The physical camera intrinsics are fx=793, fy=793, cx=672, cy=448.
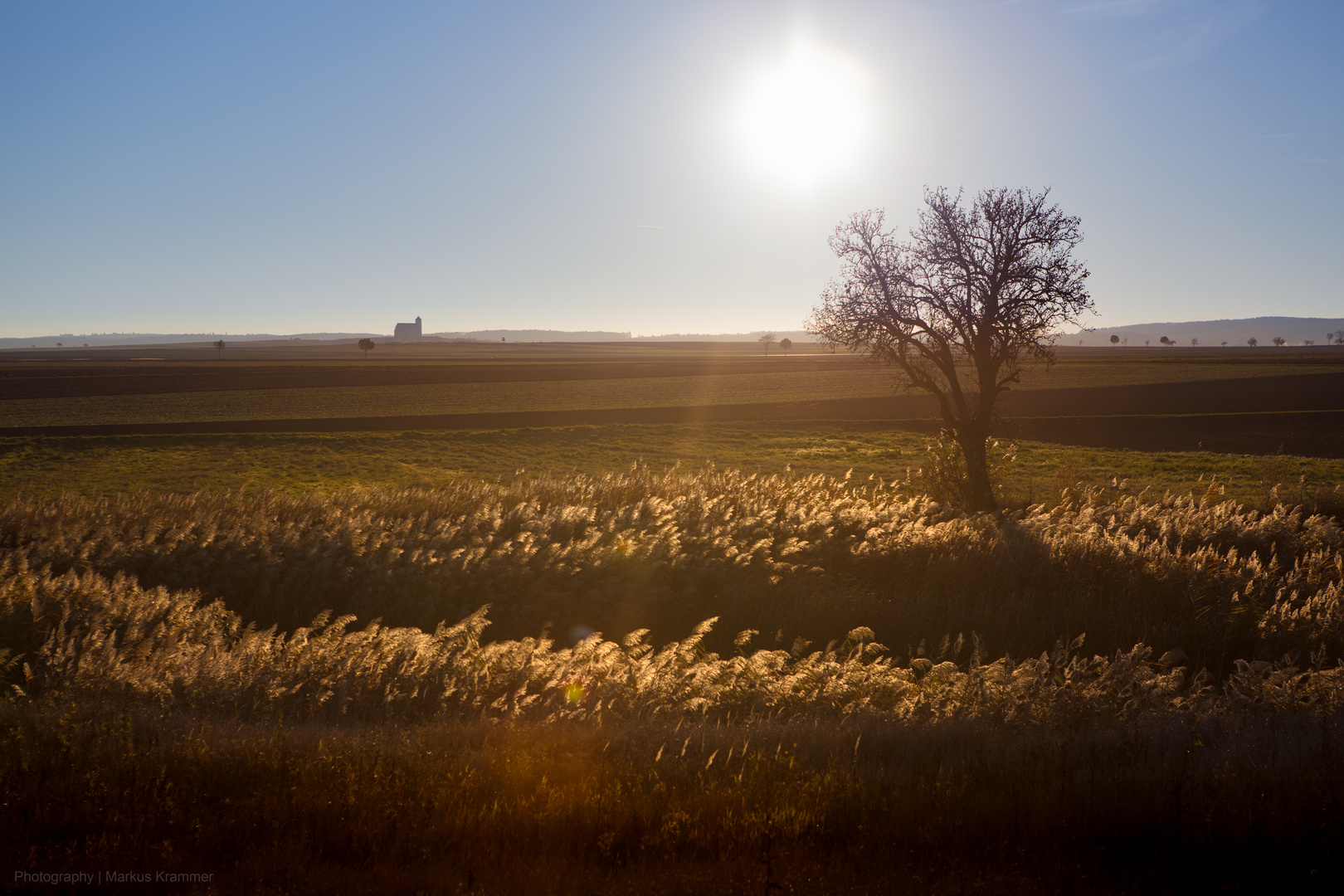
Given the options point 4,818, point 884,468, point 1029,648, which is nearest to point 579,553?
point 1029,648

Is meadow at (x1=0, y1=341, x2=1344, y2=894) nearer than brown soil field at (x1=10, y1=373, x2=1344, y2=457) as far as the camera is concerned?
Yes

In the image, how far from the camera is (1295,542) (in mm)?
15797

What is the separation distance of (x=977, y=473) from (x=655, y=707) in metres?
15.6

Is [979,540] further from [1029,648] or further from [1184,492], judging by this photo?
[1184,492]

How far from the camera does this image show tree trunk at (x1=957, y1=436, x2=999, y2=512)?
811 inches

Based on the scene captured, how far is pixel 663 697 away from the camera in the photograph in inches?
302

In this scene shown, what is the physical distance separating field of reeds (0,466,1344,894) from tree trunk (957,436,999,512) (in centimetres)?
497

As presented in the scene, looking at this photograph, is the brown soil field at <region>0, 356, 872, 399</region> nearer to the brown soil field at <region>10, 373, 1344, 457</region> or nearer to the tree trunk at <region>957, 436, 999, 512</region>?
the brown soil field at <region>10, 373, 1344, 457</region>

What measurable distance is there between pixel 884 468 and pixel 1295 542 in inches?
619

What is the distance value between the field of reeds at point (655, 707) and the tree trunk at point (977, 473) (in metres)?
4.97

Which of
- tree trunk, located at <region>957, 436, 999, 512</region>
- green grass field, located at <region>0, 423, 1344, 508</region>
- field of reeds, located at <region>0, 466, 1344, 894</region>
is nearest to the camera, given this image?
field of reeds, located at <region>0, 466, 1344, 894</region>

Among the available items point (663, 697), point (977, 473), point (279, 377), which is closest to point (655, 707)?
point (663, 697)

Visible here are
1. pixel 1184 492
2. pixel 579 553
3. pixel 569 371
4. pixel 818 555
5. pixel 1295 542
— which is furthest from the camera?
pixel 569 371

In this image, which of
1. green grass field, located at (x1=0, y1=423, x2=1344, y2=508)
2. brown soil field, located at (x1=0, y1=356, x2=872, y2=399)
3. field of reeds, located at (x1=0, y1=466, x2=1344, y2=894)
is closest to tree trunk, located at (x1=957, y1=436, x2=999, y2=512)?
green grass field, located at (x1=0, y1=423, x2=1344, y2=508)
